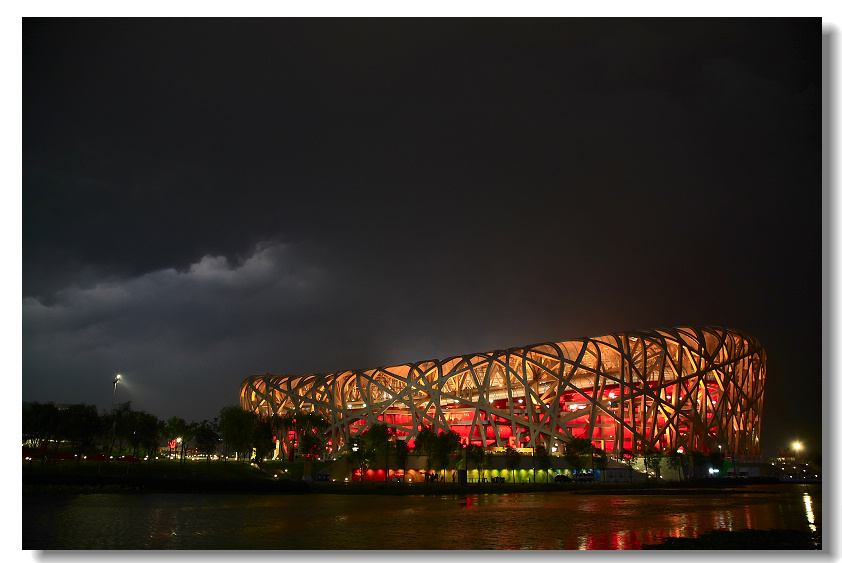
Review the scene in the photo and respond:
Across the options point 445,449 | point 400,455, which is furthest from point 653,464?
point 400,455

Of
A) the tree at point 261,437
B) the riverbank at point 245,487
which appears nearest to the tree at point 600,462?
the riverbank at point 245,487

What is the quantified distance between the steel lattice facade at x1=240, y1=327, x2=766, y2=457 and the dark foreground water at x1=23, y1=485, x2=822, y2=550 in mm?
31548

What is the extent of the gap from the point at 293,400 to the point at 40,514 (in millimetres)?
58505

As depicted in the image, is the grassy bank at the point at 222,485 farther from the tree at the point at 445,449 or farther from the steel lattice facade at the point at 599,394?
the steel lattice facade at the point at 599,394

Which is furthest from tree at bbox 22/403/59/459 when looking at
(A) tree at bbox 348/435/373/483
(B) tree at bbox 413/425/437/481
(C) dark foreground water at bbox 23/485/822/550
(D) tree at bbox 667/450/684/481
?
(D) tree at bbox 667/450/684/481

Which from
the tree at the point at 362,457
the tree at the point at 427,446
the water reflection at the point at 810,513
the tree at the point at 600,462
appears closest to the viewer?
the water reflection at the point at 810,513

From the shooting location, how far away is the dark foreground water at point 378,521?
681 inches

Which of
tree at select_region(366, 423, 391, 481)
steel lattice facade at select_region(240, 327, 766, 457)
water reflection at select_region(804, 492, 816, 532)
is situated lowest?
water reflection at select_region(804, 492, 816, 532)

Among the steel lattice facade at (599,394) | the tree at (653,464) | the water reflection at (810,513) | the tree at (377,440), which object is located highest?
the steel lattice facade at (599,394)

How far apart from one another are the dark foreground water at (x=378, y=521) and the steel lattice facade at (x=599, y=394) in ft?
104

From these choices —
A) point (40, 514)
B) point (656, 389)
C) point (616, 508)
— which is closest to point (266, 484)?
point (40, 514)

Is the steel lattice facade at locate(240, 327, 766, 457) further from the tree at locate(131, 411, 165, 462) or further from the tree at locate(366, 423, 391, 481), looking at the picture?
the tree at locate(131, 411, 165, 462)

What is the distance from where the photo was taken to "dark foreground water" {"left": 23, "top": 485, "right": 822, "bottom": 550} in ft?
56.7

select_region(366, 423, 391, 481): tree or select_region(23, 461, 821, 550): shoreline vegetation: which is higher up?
select_region(366, 423, 391, 481): tree
